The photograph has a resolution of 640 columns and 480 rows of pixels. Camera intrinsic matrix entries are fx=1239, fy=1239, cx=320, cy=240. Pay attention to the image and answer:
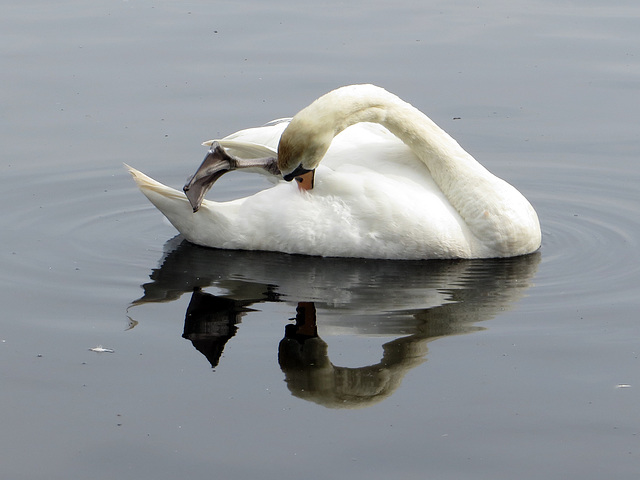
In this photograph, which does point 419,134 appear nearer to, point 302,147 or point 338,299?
point 302,147

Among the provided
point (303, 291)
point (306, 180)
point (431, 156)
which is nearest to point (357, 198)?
point (306, 180)

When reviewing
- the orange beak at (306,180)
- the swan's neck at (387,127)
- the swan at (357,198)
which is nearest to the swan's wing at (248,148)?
the swan at (357,198)

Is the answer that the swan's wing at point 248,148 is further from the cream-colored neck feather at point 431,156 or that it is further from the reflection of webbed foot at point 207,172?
the cream-colored neck feather at point 431,156

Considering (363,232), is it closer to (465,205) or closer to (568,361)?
(465,205)

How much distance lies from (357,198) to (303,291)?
2.72 feet

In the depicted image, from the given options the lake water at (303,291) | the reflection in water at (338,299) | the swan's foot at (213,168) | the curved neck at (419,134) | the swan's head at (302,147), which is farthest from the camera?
the curved neck at (419,134)

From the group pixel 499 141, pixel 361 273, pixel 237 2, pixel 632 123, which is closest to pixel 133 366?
pixel 361 273

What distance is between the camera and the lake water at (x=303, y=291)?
5492mm

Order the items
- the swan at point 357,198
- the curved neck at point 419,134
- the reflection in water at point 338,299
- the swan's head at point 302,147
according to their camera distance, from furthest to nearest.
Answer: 1. the curved neck at point 419,134
2. the swan at point 357,198
3. the swan's head at point 302,147
4. the reflection in water at point 338,299

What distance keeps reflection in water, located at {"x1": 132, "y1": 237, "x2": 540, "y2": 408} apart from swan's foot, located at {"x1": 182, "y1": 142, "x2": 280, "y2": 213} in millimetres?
444

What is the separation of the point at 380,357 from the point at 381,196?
1798mm

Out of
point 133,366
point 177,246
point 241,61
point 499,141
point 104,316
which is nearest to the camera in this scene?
point 133,366

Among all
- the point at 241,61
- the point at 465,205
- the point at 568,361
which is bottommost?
the point at 568,361

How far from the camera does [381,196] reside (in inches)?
Answer: 313
